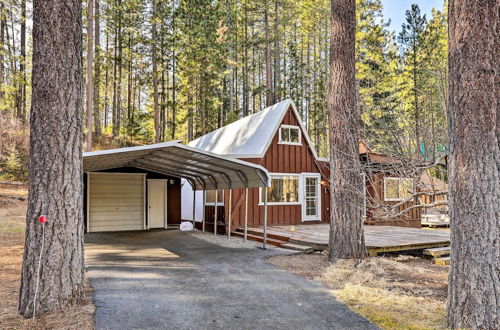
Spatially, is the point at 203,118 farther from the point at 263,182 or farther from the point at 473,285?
the point at 473,285

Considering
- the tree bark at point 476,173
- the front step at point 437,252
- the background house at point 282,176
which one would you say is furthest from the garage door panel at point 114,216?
the tree bark at point 476,173

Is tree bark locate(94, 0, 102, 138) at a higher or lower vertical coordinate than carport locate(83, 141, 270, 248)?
higher

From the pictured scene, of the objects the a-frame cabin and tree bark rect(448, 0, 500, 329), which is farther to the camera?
the a-frame cabin

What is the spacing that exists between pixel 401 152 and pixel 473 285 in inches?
87.8

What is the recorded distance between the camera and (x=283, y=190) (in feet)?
44.4

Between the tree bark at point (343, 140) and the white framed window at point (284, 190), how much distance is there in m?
6.09

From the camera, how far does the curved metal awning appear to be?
8281mm

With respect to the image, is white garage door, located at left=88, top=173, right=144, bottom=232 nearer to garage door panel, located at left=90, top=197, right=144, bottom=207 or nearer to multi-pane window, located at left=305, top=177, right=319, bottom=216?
garage door panel, located at left=90, top=197, right=144, bottom=207

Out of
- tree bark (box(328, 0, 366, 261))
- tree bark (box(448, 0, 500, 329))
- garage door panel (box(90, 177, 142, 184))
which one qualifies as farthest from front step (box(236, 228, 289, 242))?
tree bark (box(448, 0, 500, 329))

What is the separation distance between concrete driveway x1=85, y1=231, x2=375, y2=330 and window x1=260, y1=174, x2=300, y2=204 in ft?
16.7

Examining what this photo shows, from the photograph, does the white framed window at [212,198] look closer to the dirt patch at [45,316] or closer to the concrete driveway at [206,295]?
the concrete driveway at [206,295]

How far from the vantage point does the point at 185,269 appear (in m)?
6.66

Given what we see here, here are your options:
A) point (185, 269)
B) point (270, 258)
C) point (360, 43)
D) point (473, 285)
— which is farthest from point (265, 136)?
point (360, 43)

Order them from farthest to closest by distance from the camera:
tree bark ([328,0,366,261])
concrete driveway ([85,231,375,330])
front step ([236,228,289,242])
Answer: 1. front step ([236,228,289,242])
2. tree bark ([328,0,366,261])
3. concrete driveway ([85,231,375,330])
